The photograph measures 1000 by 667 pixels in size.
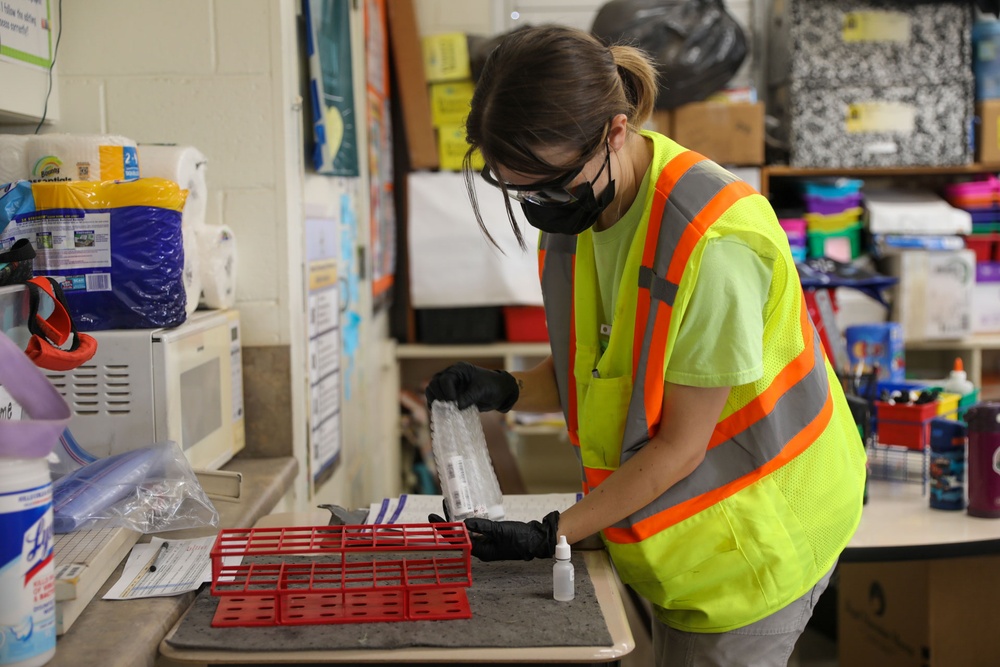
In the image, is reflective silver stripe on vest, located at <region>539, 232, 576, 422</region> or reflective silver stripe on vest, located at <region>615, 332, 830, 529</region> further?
reflective silver stripe on vest, located at <region>539, 232, 576, 422</region>

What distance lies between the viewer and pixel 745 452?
4.23 feet

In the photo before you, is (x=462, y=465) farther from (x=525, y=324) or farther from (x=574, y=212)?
(x=525, y=324)

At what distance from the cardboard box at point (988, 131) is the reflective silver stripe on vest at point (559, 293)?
2.93m

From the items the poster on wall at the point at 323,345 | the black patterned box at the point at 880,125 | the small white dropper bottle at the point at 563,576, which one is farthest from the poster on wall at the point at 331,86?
the black patterned box at the point at 880,125

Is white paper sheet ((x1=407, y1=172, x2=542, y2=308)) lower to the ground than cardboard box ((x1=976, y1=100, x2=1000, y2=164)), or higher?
lower

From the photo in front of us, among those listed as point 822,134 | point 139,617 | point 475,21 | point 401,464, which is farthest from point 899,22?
point 139,617

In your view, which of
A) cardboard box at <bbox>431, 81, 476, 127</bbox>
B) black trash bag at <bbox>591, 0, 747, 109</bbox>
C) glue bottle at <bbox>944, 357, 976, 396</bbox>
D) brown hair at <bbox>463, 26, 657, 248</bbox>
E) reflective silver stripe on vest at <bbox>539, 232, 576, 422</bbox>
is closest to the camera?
brown hair at <bbox>463, 26, 657, 248</bbox>

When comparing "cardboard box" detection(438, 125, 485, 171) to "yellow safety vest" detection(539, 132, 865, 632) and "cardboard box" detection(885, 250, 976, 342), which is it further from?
"yellow safety vest" detection(539, 132, 865, 632)

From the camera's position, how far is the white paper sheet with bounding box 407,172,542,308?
3732 mm

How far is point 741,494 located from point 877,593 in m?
1.47

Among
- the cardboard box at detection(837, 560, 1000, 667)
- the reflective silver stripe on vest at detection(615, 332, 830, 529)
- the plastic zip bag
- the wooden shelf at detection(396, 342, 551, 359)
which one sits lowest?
the cardboard box at detection(837, 560, 1000, 667)

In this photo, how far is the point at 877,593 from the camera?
2.51 metres

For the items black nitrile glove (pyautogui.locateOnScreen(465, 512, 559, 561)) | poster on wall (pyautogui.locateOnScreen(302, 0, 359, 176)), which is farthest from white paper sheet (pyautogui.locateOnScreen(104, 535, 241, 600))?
poster on wall (pyautogui.locateOnScreen(302, 0, 359, 176))

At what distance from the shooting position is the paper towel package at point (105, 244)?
1533 mm
